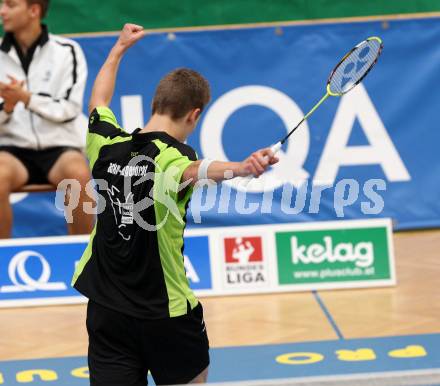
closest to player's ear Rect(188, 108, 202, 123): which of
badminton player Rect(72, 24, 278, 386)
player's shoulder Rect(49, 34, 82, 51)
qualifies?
badminton player Rect(72, 24, 278, 386)

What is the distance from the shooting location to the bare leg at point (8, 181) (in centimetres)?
613

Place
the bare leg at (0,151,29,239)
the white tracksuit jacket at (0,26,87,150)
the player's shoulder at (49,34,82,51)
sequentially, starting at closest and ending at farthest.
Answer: the bare leg at (0,151,29,239), the white tracksuit jacket at (0,26,87,150), the player's shoulder at (49,34,82,51)

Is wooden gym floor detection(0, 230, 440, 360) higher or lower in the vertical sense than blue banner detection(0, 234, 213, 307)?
lower

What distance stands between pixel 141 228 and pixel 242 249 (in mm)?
2880

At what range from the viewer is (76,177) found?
6195mm

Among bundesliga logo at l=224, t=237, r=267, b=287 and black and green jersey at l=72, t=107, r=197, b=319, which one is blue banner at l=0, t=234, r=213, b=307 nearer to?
bundesliga logo at l=224, t=237, r=267, b=287

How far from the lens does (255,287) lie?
19.4 ft

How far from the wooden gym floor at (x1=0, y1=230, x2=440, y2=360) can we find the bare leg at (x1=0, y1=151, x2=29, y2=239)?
59cm

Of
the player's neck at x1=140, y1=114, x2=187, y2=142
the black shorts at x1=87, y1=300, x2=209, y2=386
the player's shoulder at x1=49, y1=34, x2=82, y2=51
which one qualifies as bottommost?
the black shorts at x1=87, y1=300, x2=209, y2=386

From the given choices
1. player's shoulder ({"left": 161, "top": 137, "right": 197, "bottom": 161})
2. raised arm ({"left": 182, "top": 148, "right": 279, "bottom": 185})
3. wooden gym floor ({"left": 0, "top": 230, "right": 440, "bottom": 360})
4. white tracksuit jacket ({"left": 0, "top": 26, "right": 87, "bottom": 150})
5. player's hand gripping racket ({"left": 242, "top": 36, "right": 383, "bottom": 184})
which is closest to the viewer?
raised arm ({"left": 182, "top": 148, "right": 279, "bottom": 185})

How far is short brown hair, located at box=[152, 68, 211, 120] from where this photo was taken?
3.02 m

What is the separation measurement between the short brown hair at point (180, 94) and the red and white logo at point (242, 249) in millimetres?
2847

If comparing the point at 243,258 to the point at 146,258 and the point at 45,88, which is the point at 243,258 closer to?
the point at 45,88

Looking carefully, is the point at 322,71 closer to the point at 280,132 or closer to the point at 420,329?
the point at 280,132
